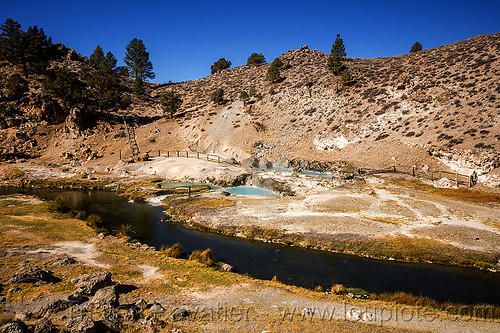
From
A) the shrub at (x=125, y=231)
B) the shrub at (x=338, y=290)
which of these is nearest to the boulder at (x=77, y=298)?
the shrub at (x=125, y=231)

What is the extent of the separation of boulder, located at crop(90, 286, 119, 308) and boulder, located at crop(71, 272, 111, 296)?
0.84 m

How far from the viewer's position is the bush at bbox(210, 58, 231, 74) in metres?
133

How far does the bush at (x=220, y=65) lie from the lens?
13300 cm

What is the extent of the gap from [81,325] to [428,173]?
4834 centimetres

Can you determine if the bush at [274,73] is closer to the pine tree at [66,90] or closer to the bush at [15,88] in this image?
the pine tree at [66,90]

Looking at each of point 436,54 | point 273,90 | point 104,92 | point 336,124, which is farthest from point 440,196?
point 104,92

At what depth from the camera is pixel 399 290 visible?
16234mm

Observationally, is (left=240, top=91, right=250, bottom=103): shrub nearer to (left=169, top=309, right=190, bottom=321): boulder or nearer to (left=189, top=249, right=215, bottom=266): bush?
(left=189, top=249, right=215, bottom=266): bush

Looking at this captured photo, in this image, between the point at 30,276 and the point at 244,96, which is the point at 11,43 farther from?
the point at 30,276

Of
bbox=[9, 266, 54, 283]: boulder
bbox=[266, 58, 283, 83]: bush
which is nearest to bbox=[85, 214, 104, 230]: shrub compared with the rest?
bbox=[9, 266, 54, 283]: boulder

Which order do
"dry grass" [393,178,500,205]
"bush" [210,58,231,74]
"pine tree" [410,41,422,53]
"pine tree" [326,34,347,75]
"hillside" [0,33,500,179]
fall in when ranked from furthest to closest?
"bush" [210,58,231,74]
"pine tree" [410,41,422,53]
"pine tree" [326,34,347,75]
"hillside" [0,33,500,179]
"dry grass" [393,178,500,205]

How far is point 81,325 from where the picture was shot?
344 inches

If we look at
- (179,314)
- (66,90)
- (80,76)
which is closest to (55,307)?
(179,314)

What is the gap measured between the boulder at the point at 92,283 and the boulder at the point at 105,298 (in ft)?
2.74
